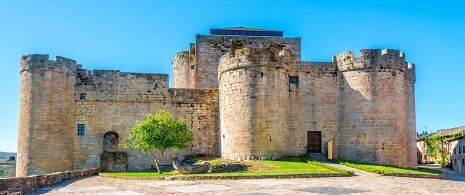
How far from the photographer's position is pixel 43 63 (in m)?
30.0

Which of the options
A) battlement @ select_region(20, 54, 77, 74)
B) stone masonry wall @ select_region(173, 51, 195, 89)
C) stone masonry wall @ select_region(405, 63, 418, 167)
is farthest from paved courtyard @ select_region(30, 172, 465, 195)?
stone masonry wall @ select_region(173, 51, 195, 89)

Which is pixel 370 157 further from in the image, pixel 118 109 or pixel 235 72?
pixel 118 109

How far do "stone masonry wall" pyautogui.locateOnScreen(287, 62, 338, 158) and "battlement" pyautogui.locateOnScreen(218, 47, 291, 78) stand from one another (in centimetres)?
173

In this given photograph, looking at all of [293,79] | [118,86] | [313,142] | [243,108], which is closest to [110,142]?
[118,86]

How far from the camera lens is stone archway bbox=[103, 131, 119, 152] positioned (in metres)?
31.2

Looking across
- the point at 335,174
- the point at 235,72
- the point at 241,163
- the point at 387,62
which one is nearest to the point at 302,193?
the point at 335,174

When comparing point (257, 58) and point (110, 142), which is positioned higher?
point (257, 58)

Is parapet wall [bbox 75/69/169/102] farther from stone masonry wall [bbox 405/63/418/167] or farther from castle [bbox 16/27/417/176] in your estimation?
stone masonry wall [bbox 405/63/418/167]

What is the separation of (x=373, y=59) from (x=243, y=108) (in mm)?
8366

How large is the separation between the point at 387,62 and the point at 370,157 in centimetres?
578

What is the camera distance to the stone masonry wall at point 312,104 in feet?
96.0

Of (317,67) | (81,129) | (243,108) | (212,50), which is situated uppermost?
(212,50)

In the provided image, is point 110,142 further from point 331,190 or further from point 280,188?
point 331,190

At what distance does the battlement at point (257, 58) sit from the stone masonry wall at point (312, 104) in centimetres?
173
